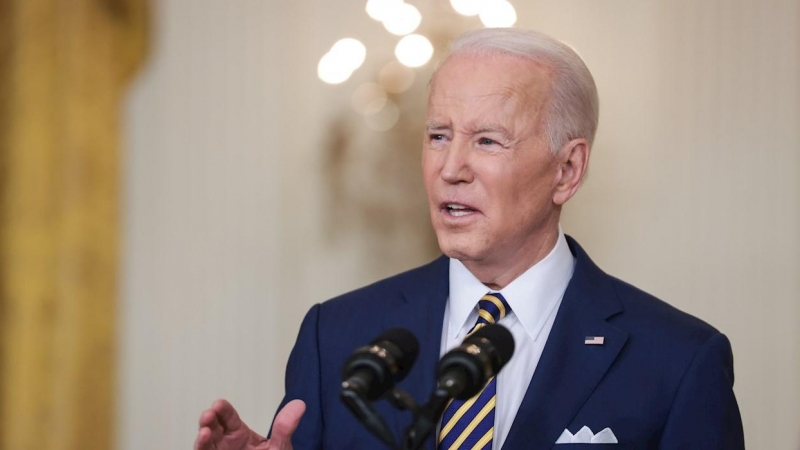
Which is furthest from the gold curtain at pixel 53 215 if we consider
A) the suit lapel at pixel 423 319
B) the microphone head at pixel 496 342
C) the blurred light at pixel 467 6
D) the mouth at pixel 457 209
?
the microphone head at pixel 496 342

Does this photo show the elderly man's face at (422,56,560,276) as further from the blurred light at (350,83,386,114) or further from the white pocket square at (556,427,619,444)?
the blurred light at (350,83,386,114)

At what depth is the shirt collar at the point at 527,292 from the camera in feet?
7.43

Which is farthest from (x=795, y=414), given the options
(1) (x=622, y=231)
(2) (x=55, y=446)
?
(2) (x=55, y=446)

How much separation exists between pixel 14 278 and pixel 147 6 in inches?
41.4

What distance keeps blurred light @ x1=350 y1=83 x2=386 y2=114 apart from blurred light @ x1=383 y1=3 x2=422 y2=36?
201 mm

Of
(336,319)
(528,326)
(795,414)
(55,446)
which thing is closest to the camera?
(528,326)

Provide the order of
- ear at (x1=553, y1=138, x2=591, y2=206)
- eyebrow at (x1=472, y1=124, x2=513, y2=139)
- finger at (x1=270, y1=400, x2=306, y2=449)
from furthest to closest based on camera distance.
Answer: ear at (x1=553, y1=138, x2=591, y2=206)
eyebrow at (x1=472, y1=124, x2=513, y2=139)
finger at (x1=270, y1=400, x2=306, y2=449)

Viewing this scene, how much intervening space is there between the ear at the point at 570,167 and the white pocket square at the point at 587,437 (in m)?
0.51

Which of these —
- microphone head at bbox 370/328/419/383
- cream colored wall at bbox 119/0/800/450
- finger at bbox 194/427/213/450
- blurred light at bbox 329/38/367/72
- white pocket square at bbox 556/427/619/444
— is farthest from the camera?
blurred light at bbox 329/38/367/72

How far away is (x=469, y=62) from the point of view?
2264 millimetres

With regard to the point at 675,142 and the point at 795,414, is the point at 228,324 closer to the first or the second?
the point at 675,142

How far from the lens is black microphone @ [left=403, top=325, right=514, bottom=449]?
154cm

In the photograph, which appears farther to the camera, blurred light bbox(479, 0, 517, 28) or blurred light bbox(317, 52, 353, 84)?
blurred light bbox(317, 52, 353, 84)

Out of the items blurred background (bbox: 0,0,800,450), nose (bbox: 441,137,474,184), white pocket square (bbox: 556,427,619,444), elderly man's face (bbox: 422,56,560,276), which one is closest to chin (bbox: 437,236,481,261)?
elderly man's face (bbox: 422,56,560,276)
